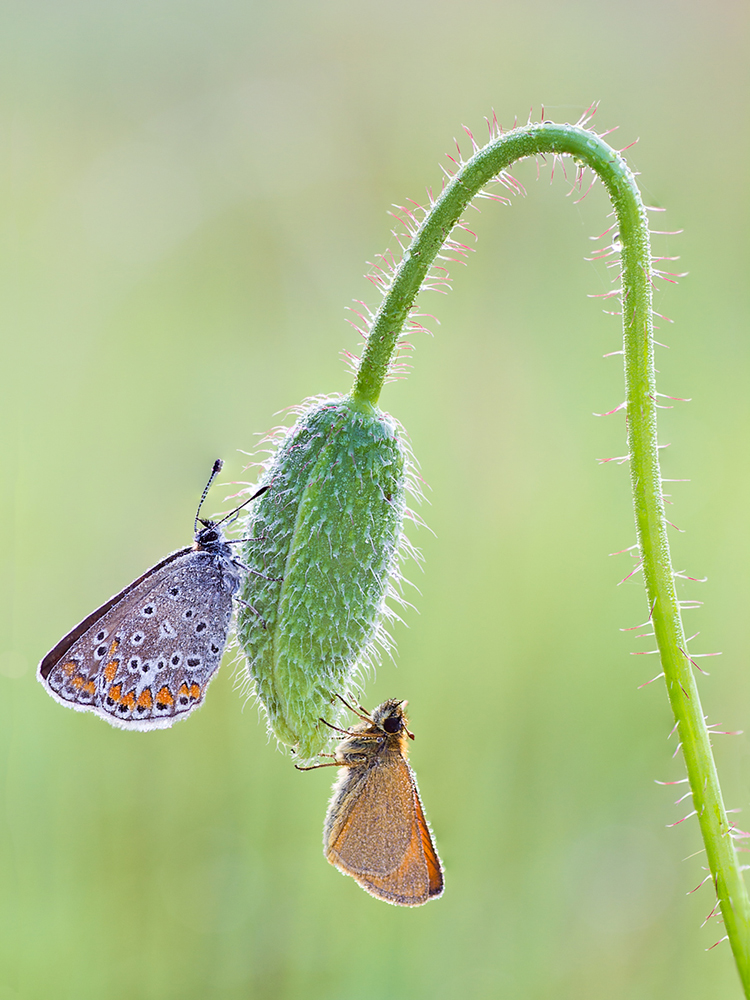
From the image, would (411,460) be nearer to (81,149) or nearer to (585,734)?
(585,734)

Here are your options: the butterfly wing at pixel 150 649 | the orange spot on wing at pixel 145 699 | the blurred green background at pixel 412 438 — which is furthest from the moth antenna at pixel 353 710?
the blurred green background at pixel 412 438

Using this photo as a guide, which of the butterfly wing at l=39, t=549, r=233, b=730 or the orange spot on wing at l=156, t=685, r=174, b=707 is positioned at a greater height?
the butterfly wing at l=39, t=549, r=233, b=730

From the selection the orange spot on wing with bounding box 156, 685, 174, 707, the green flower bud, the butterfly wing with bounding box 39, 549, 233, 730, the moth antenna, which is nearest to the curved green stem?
the green flower bud

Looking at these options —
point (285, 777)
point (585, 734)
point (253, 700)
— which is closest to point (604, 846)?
point (585, 734)

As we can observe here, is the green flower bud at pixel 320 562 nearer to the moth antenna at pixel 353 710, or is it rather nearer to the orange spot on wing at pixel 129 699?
the moth antenna at pixel 353 710

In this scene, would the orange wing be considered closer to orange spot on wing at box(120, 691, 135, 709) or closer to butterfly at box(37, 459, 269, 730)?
butterfly at box(37, 459, 269, 730)

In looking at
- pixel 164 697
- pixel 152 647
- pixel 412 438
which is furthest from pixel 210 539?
pixel 412 438

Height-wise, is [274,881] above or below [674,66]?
below
